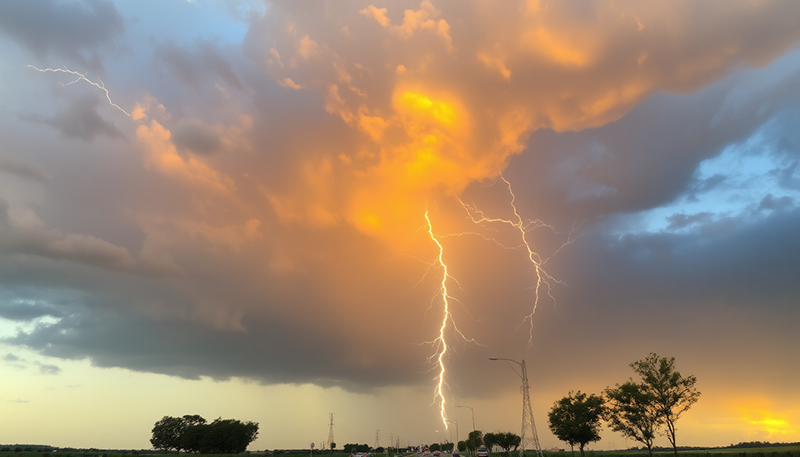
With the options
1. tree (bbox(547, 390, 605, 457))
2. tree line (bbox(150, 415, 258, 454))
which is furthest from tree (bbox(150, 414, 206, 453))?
tree (bbox(547, 390, 605, 457))

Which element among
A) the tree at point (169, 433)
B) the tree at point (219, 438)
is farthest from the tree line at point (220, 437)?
the tree at point (169, 433)

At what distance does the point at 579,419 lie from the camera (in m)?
57.6

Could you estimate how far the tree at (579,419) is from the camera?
187ft

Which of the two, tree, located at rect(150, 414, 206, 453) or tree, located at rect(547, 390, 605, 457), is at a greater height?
tree, located at rect(547, 390, 605, 457)

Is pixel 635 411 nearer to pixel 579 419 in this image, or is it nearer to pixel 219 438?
pixel 579 419

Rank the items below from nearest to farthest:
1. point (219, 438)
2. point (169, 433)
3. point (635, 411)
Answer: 1. point (635, 411)
2. point (219, 438)
3. point (169, 433)

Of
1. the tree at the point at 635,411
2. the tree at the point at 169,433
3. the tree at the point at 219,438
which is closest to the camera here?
the tree at the point at 635,411

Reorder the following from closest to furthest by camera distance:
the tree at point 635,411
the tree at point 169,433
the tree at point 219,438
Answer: the tree at point 635,411 < the tree at point 219,438 < the tree at point 169,433

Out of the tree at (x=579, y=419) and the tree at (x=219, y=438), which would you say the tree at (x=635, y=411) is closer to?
the tree at (x=579, y=419)

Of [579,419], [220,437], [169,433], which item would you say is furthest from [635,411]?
[169,433]

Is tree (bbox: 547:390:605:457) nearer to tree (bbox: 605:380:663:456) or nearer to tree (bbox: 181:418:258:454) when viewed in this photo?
tree (bbox: 605:380:663:456)

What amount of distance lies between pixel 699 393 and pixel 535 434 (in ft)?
51.0

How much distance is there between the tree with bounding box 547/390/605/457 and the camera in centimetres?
5712

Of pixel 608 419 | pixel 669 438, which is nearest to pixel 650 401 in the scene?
pixel 669 438
